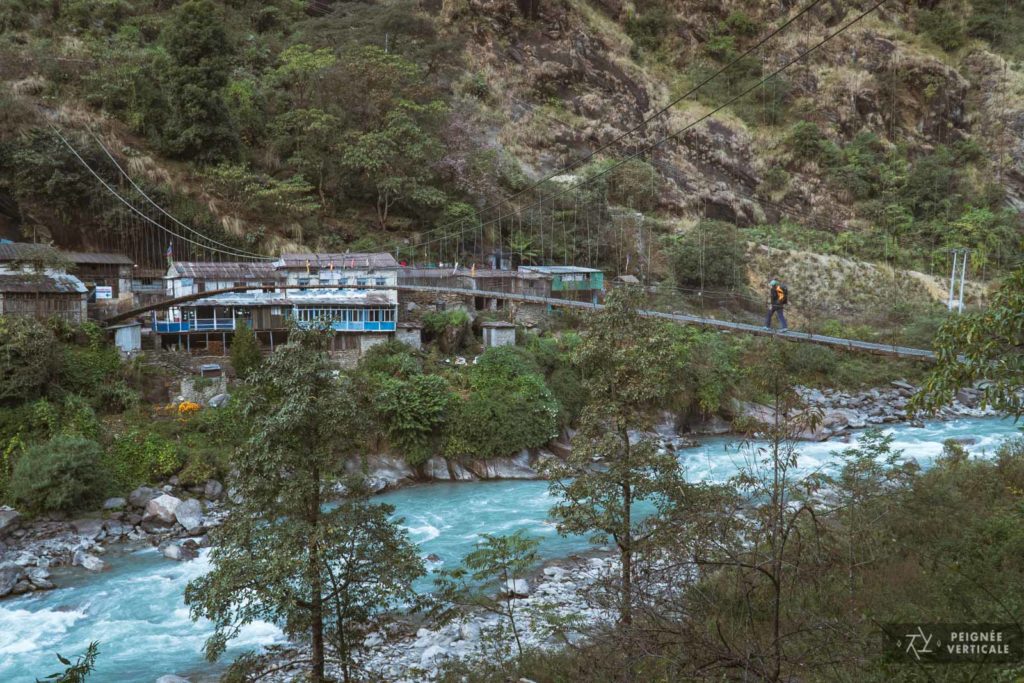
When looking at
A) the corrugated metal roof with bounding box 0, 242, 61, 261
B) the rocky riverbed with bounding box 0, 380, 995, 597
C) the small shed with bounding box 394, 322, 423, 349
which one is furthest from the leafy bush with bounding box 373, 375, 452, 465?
the corrugated metal roof with bounding box 0, 242, 61, 261

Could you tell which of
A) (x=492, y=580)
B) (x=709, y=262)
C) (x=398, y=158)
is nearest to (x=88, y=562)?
(x=492, y=580)

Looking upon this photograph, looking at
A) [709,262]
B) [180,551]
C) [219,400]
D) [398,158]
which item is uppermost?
[398,158]

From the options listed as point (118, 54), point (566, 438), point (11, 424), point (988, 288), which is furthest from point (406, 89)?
point (988, 288)

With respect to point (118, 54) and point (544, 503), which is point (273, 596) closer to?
point (544, 503)

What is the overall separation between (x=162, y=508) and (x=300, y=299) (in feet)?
21.5

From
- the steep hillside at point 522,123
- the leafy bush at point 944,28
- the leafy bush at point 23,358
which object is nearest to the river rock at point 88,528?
the leafy bush at point 23,358

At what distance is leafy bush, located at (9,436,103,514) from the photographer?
10.1 meters

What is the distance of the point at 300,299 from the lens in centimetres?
1602

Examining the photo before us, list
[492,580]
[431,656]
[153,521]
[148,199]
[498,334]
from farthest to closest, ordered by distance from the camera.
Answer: [148,199]
[498,334]
[153,521]
[492,580]
[431,656]

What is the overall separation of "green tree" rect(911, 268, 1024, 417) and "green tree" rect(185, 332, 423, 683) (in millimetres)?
4014

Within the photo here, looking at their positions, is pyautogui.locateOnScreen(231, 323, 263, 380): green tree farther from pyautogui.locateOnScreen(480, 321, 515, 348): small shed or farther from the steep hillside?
the steep hillside

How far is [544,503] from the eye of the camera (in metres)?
12.0

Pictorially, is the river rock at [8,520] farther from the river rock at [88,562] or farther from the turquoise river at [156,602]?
the turquoise river at [156,602]

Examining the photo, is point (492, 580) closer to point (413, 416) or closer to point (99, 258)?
point (413, 416)
